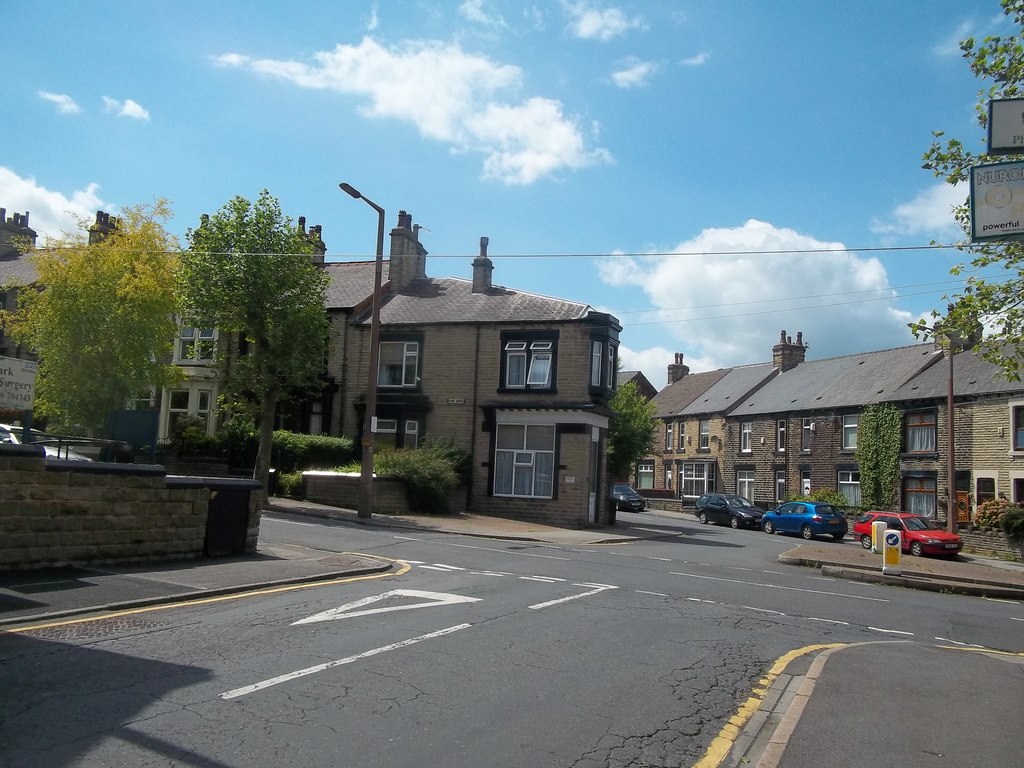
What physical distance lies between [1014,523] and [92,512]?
2934cm

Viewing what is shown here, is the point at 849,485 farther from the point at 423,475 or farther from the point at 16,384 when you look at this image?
the point at 16,384

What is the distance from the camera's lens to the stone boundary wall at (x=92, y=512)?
1082 cm

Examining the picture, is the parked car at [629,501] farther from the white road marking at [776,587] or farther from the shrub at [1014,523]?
the white road marking at [776,587]

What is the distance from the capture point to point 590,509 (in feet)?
95.3

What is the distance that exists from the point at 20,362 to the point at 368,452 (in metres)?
12.3

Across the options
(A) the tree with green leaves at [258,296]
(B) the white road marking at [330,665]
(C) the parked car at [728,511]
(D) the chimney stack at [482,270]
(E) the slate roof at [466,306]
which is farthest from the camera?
(C) the parked car at [728,511]

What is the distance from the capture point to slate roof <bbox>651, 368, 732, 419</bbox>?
59.8 meters

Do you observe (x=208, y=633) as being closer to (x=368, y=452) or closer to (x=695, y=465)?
(x=368, y=452)

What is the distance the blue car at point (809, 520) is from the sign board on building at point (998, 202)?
2860 cm

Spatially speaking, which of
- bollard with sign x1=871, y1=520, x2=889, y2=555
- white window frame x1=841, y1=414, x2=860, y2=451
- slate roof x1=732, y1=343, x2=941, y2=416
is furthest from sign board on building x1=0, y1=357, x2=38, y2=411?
white window frame x1=841, y1=414, x2=860, y2=451

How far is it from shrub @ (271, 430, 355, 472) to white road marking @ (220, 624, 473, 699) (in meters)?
21.0

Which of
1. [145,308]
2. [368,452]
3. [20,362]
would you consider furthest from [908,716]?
[145,308]

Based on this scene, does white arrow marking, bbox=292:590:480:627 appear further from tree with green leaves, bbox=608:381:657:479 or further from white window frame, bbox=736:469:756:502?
white window frame, bbox=736:469:756:502

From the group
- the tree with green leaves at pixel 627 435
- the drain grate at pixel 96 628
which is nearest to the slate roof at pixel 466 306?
the tree with green leaves at pixel 627 435
